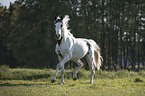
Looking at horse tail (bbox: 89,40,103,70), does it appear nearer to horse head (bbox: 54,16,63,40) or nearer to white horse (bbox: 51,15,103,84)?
white horse (bbox: 51,15,103,84)

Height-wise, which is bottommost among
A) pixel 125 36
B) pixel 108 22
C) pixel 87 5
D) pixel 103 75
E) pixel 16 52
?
pixel 103 75

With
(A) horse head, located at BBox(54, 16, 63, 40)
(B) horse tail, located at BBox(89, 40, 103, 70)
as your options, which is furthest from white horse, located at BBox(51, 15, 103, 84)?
(B) horse tail, located at BBox(89, 40, 103, 70)

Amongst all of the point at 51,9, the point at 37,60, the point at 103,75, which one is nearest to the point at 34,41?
the point at 37,60

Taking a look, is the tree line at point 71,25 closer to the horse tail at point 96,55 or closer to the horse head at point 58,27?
the horse tail at point 96,55

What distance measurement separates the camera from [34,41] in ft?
82.5

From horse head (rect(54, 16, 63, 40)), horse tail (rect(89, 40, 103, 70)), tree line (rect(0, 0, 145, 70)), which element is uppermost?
tree line (rect(0, 0, 145, 70))

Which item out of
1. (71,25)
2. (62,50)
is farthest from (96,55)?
(71,25)

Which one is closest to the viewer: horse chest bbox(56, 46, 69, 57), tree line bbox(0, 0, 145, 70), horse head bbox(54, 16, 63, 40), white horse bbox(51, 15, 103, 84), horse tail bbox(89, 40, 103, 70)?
horse head bbox(54, 16, 63, 40)

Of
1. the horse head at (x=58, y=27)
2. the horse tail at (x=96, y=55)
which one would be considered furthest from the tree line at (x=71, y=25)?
the horse head at (x=58, y=27)

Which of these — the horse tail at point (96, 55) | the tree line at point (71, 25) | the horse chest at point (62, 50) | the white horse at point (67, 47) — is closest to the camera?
the white horse at point (67, 47)

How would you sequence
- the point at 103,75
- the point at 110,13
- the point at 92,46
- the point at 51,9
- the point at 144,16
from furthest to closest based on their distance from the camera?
1. the point at 110,13
2. the point at 144,16
3. the point at 51,9
4. the point at 103,75
5. the point at 92,46

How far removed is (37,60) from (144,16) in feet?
53.7

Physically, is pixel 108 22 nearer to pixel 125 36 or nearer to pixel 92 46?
pixel 125 36

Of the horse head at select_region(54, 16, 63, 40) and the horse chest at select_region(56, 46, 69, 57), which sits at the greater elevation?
the horse head at select_region(54, 16, 63, 40)
